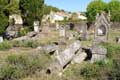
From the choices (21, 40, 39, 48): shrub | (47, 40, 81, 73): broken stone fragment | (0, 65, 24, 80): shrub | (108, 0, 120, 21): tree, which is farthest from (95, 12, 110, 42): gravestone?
(108, 0, 120, 21): tree

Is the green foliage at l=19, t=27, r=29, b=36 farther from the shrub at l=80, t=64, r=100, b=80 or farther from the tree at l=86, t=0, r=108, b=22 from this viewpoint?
the tree at l=86, t=0, r=108, b=22

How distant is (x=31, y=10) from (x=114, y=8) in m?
30.7

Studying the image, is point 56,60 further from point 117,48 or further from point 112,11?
point 112,11

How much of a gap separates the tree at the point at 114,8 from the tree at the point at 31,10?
80.3 ft

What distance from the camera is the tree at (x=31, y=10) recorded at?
111 ft

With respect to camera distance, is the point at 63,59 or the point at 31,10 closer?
the point at 63,59

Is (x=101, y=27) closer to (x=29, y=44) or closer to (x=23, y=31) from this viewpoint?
(x=29, y=44)

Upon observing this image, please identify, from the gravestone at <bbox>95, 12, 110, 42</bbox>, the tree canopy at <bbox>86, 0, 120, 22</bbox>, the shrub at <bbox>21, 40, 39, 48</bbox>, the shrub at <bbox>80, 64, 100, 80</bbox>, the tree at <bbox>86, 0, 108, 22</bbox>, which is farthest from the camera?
the tree at <bbox>86, 0, 108, 22</bbox>

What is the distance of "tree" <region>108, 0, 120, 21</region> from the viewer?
56.8m

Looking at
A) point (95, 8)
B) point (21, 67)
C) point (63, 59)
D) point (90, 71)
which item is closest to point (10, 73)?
point (21, 67)

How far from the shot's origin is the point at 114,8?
61.5 m

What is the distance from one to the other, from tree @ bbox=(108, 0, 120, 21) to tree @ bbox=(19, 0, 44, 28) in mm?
24487

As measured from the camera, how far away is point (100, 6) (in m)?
62.7

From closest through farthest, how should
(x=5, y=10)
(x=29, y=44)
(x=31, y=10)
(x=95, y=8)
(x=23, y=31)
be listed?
(x=29, y=44) < (x=5, y=10) < (x=23, y=31) < (x=31, y=10) < (x=95, y=8)
